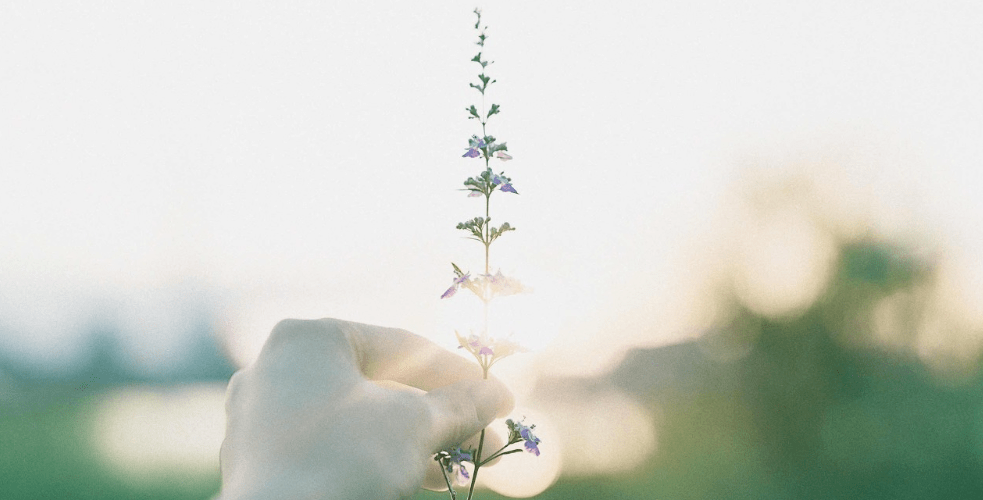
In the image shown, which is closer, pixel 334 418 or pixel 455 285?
pixel 334 418

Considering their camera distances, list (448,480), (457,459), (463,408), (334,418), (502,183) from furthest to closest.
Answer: (502,183) → (457,459) → (448,480) → (463,408) → (334,418)

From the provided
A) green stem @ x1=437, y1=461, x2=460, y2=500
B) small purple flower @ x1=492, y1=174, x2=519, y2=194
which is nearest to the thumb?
green stem @ x1=437, y1=461, x2=460, y2=500

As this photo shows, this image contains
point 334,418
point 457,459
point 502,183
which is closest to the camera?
point 334,418

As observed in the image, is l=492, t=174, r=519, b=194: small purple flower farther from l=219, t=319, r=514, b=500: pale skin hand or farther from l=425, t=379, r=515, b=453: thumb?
l=425, t=379, r=515, b=453: thumb

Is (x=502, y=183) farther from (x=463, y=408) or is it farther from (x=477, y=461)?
(x=477, y=461)

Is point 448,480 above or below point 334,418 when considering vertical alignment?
below

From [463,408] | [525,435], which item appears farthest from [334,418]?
[525,435]

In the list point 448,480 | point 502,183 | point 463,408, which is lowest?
point 448,480

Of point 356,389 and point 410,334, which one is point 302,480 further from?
point 410,334
